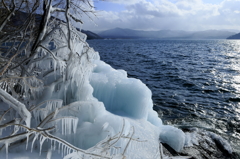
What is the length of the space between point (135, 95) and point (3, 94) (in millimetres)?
4046

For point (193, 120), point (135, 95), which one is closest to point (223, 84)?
point (193, 120)

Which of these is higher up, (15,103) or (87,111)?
(15,103)

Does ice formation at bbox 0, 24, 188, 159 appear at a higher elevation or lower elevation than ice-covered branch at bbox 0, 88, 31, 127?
lower

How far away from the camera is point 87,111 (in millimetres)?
4125

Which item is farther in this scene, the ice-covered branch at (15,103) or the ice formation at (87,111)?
the ice formation at (87,111)

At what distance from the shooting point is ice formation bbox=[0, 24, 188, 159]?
2927 mm

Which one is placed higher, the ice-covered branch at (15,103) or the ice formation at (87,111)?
the ice-covered branch at (15,103)

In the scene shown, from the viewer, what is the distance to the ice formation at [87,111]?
2927mm

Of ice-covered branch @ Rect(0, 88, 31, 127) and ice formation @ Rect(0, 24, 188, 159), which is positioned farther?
ice formation @ Rect(0, 24, 188, 159)

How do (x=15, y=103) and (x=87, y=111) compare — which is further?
(x=87, y=111)

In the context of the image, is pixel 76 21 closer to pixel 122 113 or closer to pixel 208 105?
pixel 122 113

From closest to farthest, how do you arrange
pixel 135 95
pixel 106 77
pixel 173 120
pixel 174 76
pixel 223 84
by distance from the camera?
pixel 135 95 → pixel 106 77 → pixel 173 120 → pixel 223 84 → pixel 174 76

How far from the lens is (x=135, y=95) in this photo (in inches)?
223

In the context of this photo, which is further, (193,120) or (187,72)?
(187,72)
